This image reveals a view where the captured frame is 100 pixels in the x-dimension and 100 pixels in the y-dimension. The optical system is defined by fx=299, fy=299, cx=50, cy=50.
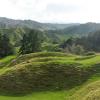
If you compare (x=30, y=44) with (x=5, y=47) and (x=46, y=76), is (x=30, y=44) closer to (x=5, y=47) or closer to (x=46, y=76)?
(x=5, y=47)

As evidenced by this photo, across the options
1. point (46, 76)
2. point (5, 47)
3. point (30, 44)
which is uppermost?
point (46, 76)

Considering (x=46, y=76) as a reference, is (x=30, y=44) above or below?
below

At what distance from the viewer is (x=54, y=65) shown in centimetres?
4475

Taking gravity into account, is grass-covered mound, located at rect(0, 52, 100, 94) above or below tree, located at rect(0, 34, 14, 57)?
above

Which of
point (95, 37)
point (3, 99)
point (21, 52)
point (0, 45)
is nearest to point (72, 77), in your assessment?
point (3, 99)

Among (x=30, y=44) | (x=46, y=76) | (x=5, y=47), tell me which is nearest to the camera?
(x=46, y=76)

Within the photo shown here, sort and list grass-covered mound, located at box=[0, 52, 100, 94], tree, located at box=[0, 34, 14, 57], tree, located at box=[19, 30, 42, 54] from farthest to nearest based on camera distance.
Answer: tree, located at box=[0, 34, 14, 57], tree, located at box=[19, 30, 42, 54], grass-covered mound, located at box=[0, 52, 100, 94]

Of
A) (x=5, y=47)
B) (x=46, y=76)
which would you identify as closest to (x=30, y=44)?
(x=5, y=47)

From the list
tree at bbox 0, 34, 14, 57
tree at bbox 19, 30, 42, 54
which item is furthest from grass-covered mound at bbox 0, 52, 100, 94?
tree at bbox 0, 34, 14, 57

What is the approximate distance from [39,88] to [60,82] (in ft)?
10.1

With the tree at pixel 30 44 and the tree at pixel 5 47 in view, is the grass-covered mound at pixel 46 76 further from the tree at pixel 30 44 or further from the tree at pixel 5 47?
the tree at pixel 5 47

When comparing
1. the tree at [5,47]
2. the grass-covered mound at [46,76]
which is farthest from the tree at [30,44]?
the grass-covered mound at [46,76]

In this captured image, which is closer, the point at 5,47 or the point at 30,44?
the point at 30,44

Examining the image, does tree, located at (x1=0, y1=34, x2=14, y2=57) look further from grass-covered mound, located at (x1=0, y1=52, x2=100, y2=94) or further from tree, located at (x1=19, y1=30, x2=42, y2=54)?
grass-covered mound, located at (x1=0, y1=52, x2=100, y2=94)
